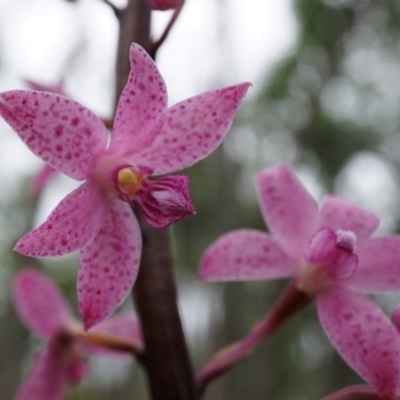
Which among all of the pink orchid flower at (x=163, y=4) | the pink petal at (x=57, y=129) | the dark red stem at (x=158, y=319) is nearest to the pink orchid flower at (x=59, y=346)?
the dark red stem at (x=158, y=319)

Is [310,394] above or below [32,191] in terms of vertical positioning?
below

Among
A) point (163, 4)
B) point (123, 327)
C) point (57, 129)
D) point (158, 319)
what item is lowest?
point (123, 327)

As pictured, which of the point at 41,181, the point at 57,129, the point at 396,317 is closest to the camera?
the point at 57,129

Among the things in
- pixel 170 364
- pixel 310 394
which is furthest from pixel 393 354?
pixel 310 394

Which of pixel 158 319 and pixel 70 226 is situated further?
pixel 158 319

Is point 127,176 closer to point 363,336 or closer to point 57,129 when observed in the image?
point 57,129

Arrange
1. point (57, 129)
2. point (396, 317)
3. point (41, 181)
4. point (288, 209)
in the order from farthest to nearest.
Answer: point (41, 181), point (288, 209), point (396, 317), point (57, 129)

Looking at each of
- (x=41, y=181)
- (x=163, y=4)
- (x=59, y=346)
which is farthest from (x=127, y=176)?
(x=41, y=181)

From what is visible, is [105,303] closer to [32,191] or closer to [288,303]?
[288,303]
